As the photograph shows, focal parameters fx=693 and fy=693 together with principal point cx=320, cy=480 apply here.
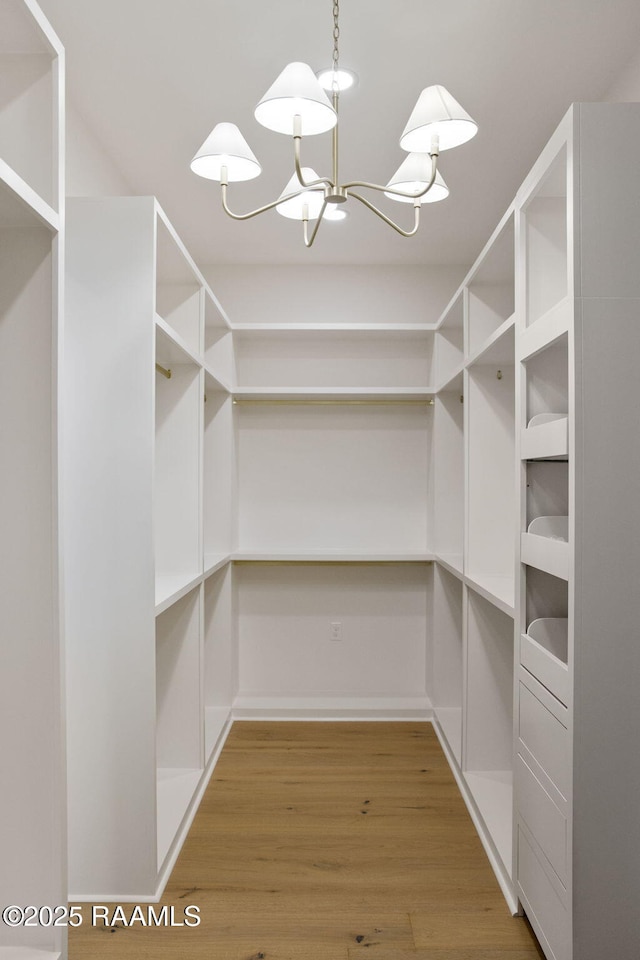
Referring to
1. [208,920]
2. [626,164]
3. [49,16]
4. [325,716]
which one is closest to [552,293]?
[626,164]

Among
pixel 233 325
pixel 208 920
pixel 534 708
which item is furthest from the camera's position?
pixel 233 325

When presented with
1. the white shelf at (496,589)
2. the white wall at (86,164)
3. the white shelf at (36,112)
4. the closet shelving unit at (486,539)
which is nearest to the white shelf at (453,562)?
the closet shelving unit at (486,539)

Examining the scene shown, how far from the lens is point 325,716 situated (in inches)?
163

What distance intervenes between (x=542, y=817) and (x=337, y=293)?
319 cm

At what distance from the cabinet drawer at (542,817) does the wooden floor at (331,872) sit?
39cm

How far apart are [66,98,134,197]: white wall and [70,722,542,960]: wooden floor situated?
2.44 metres

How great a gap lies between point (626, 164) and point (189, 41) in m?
1.39

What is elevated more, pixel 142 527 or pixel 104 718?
pixel 142 527

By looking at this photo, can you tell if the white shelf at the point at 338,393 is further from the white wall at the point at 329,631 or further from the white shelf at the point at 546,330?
the white shelf at the point at 546,330

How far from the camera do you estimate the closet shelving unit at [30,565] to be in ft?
5.00

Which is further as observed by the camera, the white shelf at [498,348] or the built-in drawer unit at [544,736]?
the white shelf at [498,348]

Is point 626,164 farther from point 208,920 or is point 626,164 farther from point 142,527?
point 208,920

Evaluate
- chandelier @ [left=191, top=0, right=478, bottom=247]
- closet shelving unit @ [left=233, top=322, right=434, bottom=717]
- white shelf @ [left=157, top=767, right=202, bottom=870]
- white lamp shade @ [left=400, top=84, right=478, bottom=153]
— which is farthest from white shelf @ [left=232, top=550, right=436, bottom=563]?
white lamp shade @ [left=400, top=84, right=478, bottom=153]

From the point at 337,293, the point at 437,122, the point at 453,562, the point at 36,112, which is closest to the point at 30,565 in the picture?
the point at 36,112
